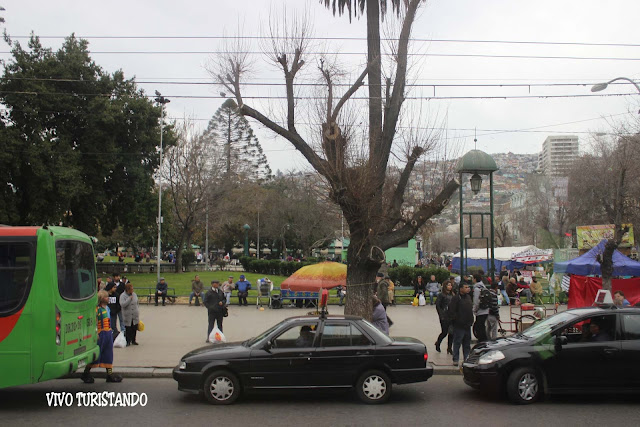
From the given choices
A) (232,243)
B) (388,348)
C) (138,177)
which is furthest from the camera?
(232,243)

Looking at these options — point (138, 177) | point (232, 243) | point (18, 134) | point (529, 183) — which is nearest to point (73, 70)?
point (18, 134)

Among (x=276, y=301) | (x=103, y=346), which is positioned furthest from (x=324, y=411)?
(x=276, y=301)

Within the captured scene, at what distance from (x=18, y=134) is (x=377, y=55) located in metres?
26.7

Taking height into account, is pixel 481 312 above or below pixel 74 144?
below

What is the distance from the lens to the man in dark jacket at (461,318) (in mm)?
10688

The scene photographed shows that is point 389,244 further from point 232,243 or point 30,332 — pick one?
point 232,243

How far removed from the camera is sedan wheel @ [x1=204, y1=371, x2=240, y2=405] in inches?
312

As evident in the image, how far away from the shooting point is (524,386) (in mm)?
8078

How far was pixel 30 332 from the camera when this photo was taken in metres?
7.45

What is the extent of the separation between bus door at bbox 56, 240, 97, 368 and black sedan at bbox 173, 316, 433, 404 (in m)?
1.71

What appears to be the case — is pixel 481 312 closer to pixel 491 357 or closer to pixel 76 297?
pixel 491 357

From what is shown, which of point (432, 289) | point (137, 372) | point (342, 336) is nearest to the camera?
point (342, 336)

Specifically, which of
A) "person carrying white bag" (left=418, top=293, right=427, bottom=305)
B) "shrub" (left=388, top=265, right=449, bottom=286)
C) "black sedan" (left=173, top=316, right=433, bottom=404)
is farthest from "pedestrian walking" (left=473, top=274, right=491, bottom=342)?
"shrub" (left=388, top=265, right=449, bottom=286)

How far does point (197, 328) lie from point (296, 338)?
824cm
